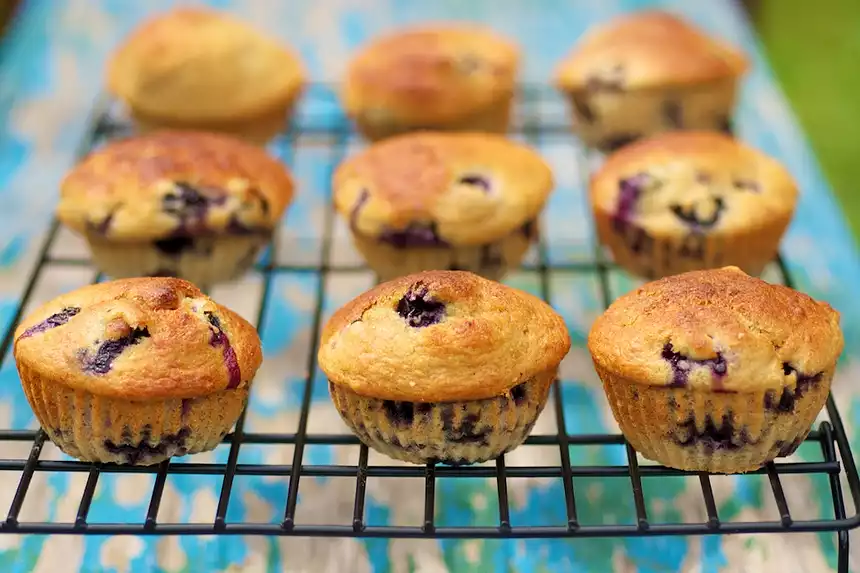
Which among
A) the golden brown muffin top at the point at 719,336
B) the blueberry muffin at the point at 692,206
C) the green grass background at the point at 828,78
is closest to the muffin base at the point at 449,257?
the blueberry muffin at the point at 692,206

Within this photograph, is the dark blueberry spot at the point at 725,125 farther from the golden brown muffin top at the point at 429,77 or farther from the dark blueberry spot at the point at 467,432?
the dark blueberry spot at the point at 467,432

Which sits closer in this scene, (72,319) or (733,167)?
(72,319)

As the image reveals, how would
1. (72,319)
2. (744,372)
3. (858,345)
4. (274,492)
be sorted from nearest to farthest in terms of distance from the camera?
(744,372) → (72,319) → (274,492) → (858,345)

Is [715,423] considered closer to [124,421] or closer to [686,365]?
[686,365]

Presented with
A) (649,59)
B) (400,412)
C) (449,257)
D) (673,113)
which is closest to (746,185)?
(673,113)

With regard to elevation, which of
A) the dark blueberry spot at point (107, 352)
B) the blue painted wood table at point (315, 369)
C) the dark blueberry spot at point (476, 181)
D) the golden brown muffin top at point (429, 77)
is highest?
the dark blueberry spot at point (107, 352)

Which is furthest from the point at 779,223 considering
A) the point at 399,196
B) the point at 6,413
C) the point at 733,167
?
the point at 6,413

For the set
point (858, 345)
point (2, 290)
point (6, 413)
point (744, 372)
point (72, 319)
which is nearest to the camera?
point (744, 372)

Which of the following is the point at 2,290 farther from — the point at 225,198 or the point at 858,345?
the point at 858,345
